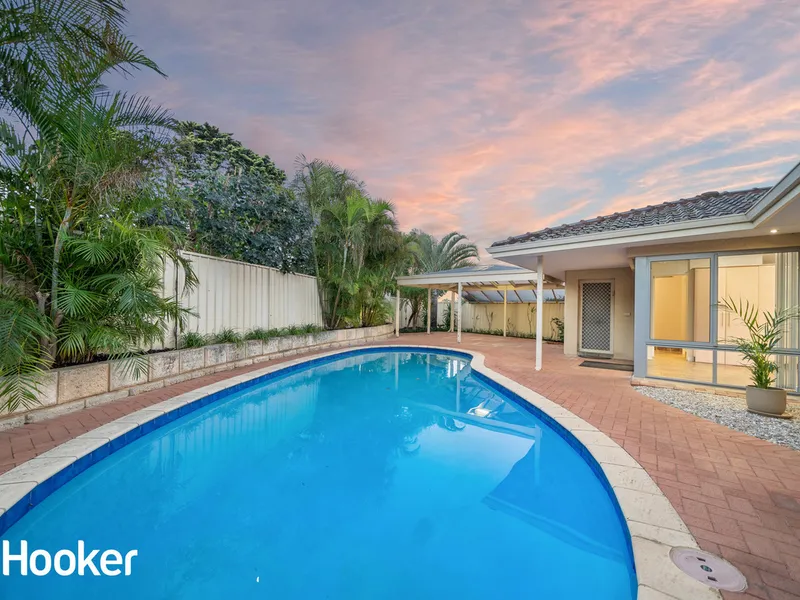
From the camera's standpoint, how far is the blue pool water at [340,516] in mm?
2295

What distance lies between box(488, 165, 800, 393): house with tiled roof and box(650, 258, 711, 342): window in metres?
0.03

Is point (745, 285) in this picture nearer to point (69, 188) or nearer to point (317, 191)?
point (317, 191)

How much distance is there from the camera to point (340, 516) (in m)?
3.09

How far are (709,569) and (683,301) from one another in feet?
35.9

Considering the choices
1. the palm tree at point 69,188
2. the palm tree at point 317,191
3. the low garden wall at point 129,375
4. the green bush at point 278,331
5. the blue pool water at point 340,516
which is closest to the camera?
the blue pool water at point 340,516

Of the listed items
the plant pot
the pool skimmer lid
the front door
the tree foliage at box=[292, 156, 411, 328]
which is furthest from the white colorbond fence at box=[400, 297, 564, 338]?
the pool skimmer lid

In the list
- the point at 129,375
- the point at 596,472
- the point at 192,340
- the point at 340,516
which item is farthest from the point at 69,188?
the point at 596,472

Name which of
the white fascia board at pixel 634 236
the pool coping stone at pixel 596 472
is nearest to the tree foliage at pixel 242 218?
the pool coping stone at pixel 596 472

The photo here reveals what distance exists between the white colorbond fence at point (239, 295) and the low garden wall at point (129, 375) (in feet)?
1.79

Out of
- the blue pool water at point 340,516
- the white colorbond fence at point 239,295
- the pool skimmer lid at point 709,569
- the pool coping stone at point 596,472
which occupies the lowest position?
the blue pool water at point 340,516

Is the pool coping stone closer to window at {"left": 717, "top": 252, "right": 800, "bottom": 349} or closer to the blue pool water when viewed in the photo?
the blue pool water

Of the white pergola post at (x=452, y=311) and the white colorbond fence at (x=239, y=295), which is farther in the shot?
the white pergola post at (x=452, y=311)

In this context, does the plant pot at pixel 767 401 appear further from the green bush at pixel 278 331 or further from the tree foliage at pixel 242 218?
the tree foliage at pixel 242 218

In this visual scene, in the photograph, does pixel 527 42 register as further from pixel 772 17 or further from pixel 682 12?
pixel 772 17
